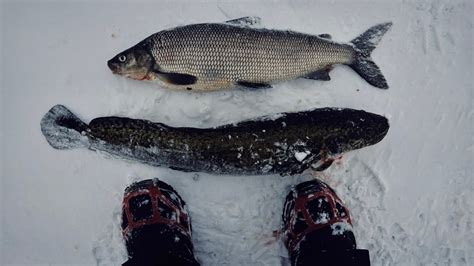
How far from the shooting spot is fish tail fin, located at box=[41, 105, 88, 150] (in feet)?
13.4

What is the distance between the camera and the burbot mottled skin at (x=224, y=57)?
3.95 metres

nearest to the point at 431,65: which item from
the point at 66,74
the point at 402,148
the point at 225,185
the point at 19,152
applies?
the point at 402,148

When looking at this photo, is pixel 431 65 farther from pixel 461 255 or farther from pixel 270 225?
pixel 270 225

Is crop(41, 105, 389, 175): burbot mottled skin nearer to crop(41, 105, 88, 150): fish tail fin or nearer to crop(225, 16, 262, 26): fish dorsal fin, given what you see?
crop(41, 105, 88, 150): fish tail fin

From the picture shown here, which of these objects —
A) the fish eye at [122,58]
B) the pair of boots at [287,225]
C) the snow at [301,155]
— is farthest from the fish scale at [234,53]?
the pair of boots at [287,225]

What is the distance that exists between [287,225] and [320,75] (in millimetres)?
1487

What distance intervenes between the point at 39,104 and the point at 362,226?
343 centimetres

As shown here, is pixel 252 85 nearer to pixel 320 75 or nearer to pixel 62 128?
pixel 320 75

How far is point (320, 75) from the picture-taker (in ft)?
13.8

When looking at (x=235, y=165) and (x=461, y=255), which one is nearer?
(x=235, y=165)

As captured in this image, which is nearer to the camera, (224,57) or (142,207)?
(224,57)

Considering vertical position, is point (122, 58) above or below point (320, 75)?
above

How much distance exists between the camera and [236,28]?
4.05 metres

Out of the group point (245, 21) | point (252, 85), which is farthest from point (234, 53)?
point (245, 21)
